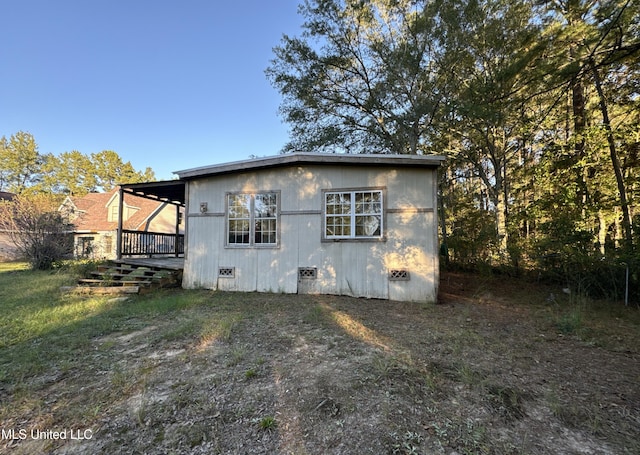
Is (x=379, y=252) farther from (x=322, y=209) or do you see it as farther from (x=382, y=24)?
(x=382, y=24)

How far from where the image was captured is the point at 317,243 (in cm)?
687

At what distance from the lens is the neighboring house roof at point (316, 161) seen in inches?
245

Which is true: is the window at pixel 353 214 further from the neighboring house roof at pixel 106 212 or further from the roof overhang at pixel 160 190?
the neighboring house roof at pixel 106 212

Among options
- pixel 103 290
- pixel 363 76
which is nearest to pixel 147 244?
pixel 103 290

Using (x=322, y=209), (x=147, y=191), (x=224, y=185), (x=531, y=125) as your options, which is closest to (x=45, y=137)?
(x=147, y=191)

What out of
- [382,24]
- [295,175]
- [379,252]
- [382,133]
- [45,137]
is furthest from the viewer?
[45,137]

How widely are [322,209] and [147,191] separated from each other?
245 inches

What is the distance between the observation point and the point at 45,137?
30.0 metres

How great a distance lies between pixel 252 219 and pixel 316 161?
85.0 inches

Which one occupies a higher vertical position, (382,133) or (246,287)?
(382,133)

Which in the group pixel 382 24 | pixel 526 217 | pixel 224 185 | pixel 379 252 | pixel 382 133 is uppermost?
pixel 382 24

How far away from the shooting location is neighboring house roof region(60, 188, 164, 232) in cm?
1862

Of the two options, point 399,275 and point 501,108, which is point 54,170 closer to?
point 399,275

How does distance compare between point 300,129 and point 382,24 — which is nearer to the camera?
point 382,24
